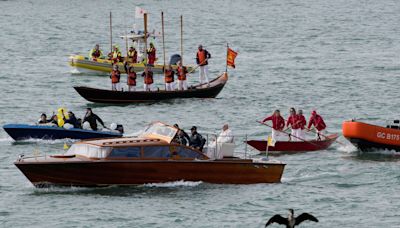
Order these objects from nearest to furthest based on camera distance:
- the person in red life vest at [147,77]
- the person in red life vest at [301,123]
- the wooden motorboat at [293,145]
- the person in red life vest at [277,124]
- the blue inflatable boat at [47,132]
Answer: the wooden motorboat at [293,145], the person in red life vest at [277,124], the person in red life vest at [301,123], the blue inflatable boat at [47,132], the person in red life vest at [147,77]

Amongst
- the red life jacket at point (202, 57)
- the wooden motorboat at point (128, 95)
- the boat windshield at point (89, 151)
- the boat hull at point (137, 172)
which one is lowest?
the boat hull at point (137, 172)

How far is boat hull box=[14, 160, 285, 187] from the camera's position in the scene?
134ft

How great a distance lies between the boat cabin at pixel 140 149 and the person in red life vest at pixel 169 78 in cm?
2241

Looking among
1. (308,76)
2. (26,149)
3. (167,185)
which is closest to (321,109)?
(308,76)

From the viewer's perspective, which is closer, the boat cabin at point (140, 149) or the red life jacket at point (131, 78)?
the boat cabin at point (140, 149)

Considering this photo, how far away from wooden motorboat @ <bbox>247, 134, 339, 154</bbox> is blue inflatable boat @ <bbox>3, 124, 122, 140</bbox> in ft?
19.9

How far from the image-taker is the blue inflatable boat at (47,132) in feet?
167

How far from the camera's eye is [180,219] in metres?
38.7

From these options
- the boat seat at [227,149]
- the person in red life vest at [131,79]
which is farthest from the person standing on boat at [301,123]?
the person in red life vest at [131,79]

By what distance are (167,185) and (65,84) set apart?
33445 millimetres

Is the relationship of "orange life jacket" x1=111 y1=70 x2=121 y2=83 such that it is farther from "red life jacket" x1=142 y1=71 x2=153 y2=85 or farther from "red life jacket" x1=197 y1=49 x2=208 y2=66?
"red life jacket" x1=197 y1=49 x2=208 y2=66

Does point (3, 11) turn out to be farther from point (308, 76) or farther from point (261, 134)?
point (261, 134)

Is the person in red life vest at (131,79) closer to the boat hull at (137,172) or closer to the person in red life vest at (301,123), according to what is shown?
the person in red life vest at (301,123)

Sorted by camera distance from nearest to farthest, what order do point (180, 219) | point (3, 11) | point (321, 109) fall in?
point (180, 219)
point (321, 109)
point (3, 11)
